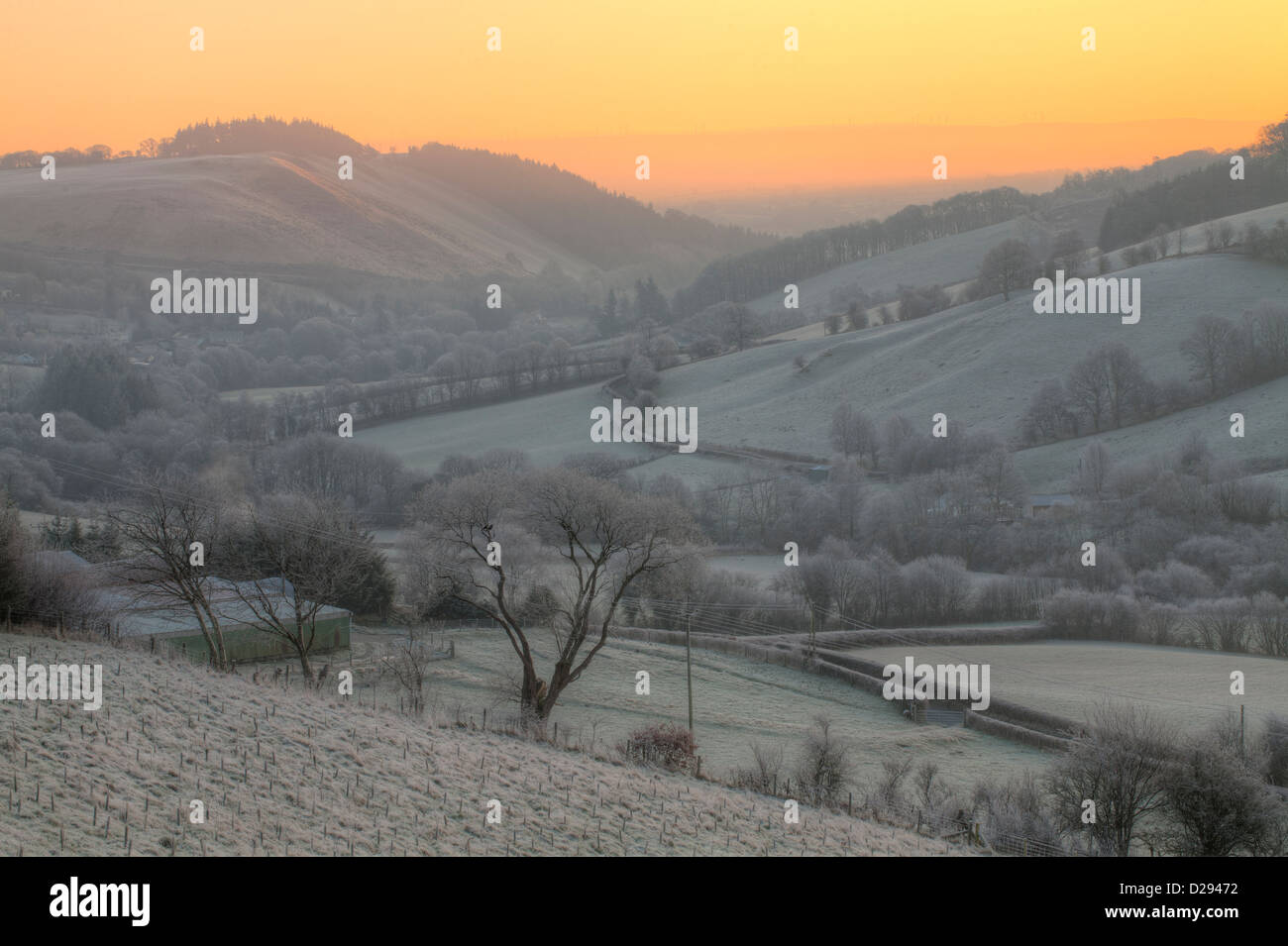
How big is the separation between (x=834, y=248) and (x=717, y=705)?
15693 cm

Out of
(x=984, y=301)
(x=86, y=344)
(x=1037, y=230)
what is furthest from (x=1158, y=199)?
(x=86, y=344)

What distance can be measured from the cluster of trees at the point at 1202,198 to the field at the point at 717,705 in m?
106

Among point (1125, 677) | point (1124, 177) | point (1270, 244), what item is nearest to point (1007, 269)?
point (1270, 244)

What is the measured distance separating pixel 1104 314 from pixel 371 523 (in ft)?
201

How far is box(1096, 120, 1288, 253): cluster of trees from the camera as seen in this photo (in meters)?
123

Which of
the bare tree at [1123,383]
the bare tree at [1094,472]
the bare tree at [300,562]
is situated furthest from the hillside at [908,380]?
the bare tree at [300,562]

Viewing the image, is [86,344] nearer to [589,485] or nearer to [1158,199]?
[589,485]

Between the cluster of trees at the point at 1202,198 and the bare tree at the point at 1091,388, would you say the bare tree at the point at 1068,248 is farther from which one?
the bare tree at the point at 1091,388

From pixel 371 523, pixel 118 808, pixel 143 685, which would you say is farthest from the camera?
pixel 371 523

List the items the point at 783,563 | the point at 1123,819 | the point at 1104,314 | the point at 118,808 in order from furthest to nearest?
the point at 1104,314 < the point at 783,563 < the point at 1123,819 < the point at 118,808

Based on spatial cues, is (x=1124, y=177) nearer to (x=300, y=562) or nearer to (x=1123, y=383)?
(x=1123, y=383)

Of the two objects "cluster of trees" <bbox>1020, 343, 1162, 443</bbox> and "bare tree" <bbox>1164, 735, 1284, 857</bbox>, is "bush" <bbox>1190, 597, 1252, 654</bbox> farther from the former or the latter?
"cluster of trees" <bbox>1020, 343, 1162, 443</bbox>
